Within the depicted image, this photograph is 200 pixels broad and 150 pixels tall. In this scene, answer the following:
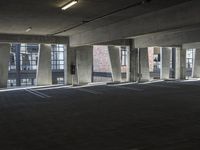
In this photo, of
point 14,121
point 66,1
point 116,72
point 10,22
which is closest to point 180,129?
point 14,121

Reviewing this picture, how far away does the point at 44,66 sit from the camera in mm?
32875

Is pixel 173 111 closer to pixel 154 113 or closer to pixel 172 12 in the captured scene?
pixel 154 113

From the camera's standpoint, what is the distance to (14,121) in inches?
493

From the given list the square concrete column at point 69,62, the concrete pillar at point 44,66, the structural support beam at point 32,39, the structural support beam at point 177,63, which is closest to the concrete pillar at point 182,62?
the structural support beam at point 177,63

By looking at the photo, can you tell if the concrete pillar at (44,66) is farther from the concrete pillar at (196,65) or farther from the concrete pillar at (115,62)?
the concrete pillar at (196,65)

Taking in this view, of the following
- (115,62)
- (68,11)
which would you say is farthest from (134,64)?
(68,11)

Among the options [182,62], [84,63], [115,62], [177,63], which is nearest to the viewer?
[84,63]

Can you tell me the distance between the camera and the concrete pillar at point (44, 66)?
1281 inches

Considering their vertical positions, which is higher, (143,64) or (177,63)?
(177,63)

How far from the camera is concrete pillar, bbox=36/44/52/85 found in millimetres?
32531

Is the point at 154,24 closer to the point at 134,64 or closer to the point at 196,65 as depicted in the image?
the point at 134,64

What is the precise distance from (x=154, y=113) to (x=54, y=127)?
4.79 metres

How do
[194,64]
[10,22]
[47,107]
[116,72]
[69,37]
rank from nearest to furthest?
[47,107] → [10,22] → [69,37] → [116,72] → [194,64]

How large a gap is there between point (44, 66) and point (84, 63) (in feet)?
13.8
